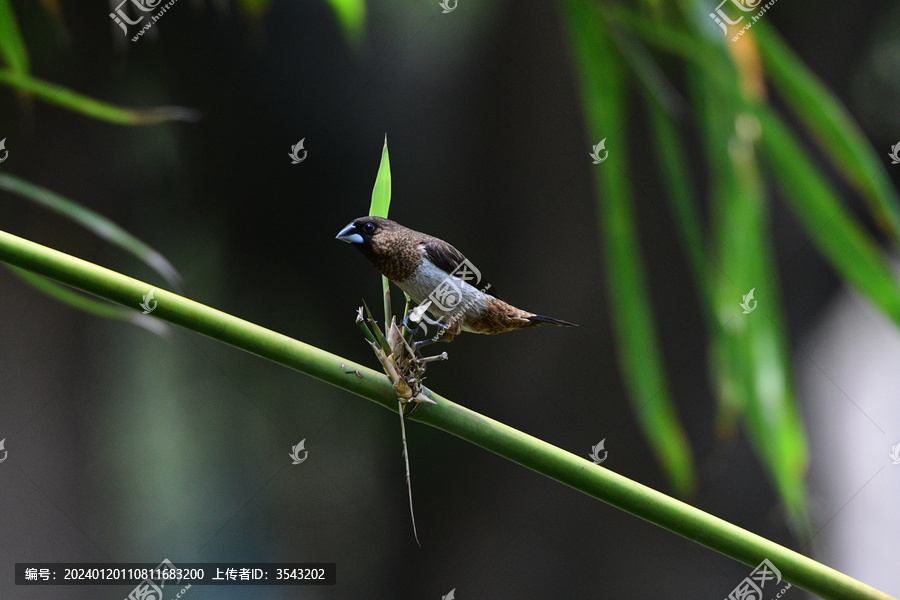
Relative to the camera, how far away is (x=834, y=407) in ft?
5.25

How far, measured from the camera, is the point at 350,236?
515 millimetres

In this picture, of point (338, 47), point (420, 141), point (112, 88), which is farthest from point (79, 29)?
point (420, 141)

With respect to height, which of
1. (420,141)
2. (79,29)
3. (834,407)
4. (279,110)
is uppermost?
(79,29)

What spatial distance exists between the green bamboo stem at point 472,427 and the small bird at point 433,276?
0.34ft

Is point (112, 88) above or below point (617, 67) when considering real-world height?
above

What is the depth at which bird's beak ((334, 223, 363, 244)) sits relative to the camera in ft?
1.67

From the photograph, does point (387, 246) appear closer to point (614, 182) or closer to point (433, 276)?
point (433, 276)

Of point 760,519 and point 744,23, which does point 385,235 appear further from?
point 760,519

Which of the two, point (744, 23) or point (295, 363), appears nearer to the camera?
point (295, 363)

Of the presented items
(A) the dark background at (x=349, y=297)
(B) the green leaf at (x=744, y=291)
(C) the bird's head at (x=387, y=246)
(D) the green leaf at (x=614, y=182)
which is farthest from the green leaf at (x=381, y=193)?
(A) the dark background at (x=349, y=297)

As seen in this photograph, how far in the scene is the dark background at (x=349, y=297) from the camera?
143 centimetres

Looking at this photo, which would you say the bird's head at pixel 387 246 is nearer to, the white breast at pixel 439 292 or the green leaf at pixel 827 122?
the white breast at pixel 439 292

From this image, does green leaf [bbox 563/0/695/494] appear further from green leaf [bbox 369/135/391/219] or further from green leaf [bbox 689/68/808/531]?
green leaf [bbox 369/135/391/219]

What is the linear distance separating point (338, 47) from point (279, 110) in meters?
0.19
